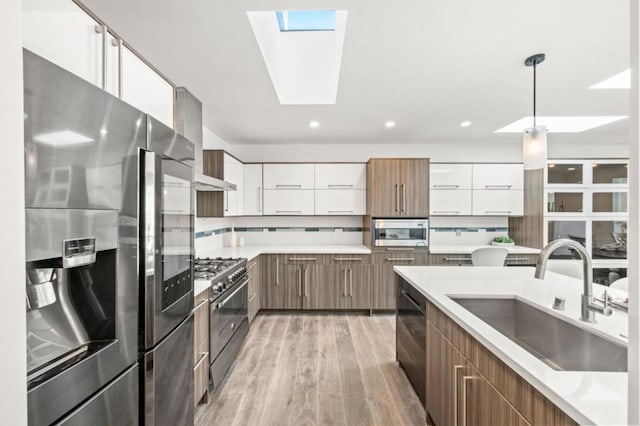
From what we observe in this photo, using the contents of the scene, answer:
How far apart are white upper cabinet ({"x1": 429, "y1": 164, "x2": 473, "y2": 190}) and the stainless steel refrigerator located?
3.94 metres

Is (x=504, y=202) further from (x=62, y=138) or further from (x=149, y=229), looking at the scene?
(x=62, y=138)

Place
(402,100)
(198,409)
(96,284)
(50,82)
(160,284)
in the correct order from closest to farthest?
(50,82) → (96,284) → (160,284) → (198,409) → (402,100)

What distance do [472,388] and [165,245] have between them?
143 cm

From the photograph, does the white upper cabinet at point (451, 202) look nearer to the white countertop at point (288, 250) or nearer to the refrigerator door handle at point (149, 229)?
the white countertop at point (288, 250)

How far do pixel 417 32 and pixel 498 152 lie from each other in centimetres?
375

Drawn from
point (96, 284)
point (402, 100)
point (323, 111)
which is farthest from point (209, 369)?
point (402, 100)

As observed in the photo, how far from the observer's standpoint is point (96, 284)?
39.1 inches

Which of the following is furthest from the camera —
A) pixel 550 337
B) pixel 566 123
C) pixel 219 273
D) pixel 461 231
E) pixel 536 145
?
pixel 461 231

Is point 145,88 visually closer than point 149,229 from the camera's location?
No

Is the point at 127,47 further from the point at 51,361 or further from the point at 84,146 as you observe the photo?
the point at 51,361

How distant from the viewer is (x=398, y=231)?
4.37 m

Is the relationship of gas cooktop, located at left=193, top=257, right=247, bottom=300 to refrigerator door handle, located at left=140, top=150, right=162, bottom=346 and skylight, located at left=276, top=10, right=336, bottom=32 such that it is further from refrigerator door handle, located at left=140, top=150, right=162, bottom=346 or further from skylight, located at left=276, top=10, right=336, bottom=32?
skylight, located at left=276, top=10, right=336, bottom=32

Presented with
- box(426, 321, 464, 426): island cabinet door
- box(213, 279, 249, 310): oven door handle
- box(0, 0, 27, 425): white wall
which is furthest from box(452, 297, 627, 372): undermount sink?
box(0, 0, 27, 425): white wall

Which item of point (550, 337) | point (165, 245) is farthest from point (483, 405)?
point (165, 245)
